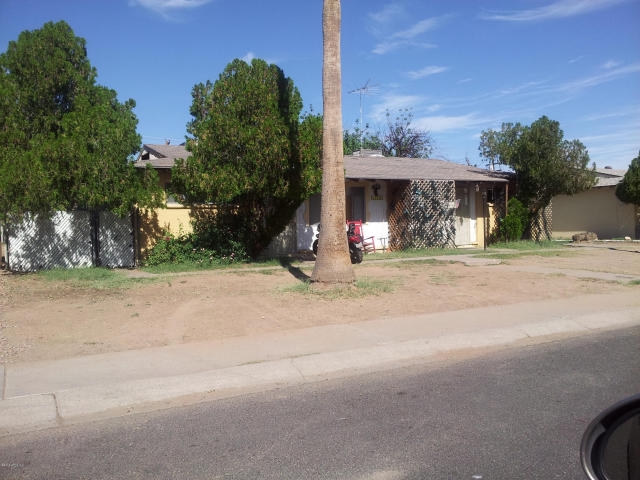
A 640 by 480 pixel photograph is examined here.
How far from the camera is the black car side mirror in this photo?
2.31 metres

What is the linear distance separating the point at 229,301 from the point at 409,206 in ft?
37.3

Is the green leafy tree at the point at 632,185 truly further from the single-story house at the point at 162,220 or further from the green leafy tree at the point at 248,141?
the single-story house at the point at 162,220

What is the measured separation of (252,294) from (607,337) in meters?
6.39

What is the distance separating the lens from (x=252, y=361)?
7219mm

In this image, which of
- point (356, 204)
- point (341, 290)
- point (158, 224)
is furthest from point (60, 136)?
point (356, 204)

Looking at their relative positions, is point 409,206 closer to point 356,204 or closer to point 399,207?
point 399,207

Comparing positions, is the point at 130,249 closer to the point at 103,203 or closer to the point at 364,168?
the point at 103,203

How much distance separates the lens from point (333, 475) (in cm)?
418

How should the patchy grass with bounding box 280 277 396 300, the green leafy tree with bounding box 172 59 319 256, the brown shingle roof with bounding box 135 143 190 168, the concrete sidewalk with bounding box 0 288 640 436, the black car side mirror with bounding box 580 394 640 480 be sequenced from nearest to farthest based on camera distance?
the black car side mirror with bounding box 580 394 640 480 → the concrete sidewalk with bounding box 0 288 640 436 → the patchy grass with bounding box 280 277 396 300 → the green leafy tree with bounding box 172 59 319 256 → the brown shingle roof with bounding box 135 143 190 168

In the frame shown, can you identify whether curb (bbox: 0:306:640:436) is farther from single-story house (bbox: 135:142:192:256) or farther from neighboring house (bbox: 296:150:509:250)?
neighboring house (bbox: 296:150:509:250)

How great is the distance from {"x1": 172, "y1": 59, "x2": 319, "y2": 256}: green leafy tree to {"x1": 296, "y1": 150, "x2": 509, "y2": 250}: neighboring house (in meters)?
4.06

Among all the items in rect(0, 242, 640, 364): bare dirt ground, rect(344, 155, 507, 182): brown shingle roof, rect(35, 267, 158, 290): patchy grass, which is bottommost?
rect(0, 242, 640, 364): bare dirt ground

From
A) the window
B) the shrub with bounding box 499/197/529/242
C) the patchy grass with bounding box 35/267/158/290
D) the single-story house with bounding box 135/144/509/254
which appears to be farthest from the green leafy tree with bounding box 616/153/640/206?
the patchy grass with bounding box 35/267/158/290

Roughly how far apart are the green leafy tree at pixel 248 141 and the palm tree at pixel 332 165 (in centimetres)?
288
